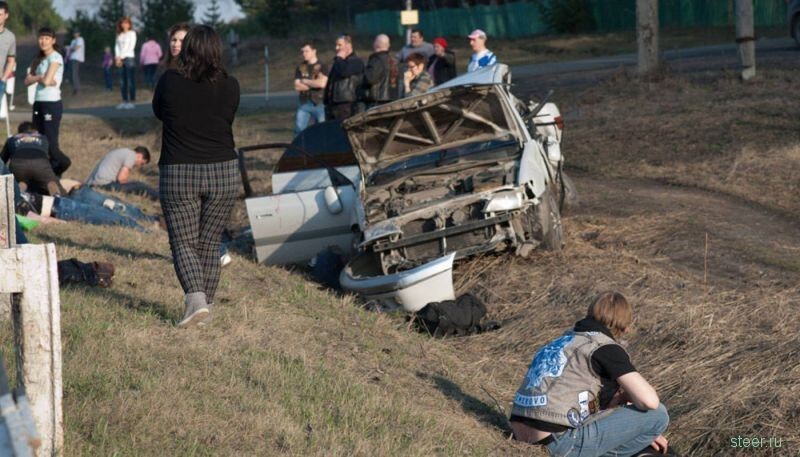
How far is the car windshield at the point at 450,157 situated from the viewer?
1074 centimetres

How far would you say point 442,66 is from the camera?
53.1 ft

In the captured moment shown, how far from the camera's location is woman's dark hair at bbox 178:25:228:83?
686 centimetres

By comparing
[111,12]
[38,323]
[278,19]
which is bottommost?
[38,323]

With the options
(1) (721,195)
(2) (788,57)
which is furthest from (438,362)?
(2) (788,57)

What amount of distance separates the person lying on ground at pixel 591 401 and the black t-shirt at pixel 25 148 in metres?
Answer: 7.83

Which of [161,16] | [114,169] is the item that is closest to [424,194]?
[114,169]

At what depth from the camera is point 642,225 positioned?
11539mm

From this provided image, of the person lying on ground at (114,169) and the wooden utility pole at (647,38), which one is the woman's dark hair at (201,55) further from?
the wooden utility pole at (647,38)

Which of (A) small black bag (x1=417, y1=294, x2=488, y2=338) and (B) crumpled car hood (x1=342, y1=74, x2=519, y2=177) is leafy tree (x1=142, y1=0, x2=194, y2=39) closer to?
(B) crumpled car hood (x1=342, y1=74, x2=519, y2=177)

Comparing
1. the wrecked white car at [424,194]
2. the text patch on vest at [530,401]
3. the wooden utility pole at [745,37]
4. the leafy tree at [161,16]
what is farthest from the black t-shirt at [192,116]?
the leafy tree at [161,16]

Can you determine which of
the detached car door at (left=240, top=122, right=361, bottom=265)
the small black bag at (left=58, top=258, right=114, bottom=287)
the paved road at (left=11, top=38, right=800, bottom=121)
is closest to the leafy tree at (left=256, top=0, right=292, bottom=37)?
the paved road at (left=11, top=38, right=800, bottom=121)

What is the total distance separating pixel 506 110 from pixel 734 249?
95.1 inches

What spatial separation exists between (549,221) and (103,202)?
5157 mm

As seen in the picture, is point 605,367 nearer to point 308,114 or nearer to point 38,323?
point 38,323
